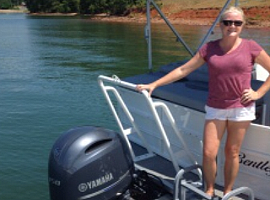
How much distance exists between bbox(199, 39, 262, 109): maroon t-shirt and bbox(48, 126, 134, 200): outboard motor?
0.85 m

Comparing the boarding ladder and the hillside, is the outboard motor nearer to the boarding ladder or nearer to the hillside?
the boarding ladder

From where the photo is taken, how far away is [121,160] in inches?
120

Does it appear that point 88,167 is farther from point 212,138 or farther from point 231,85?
point 231,85

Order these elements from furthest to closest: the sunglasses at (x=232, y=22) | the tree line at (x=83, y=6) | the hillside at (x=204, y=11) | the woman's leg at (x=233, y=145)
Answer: the tree line at (x=83, y=6)
the hillside at (x=204, y=11)
the woman's leg at (x=233, y=145)
the sunglasses at (x=232, y=22)

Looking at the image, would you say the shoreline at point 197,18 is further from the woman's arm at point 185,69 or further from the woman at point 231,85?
the woman at point 231,85

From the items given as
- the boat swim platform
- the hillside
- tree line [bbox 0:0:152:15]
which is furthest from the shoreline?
the boat swim platform

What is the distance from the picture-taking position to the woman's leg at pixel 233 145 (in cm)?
274

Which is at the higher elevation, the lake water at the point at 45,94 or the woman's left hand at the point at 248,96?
the woman's left hand at the point at 248,96

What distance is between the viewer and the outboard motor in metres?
2.85

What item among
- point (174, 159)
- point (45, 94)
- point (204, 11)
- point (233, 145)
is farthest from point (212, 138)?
point (204, 11)

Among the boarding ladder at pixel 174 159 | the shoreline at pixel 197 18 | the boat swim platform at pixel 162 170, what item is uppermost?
the boarding ladder at pixel 174 159

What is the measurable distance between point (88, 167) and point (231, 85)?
45.1 inches

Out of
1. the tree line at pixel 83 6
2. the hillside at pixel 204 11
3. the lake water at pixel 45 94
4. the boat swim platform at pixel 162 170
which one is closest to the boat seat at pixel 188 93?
the boat swim platform at pixel 162 170

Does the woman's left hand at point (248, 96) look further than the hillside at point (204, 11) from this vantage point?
No
